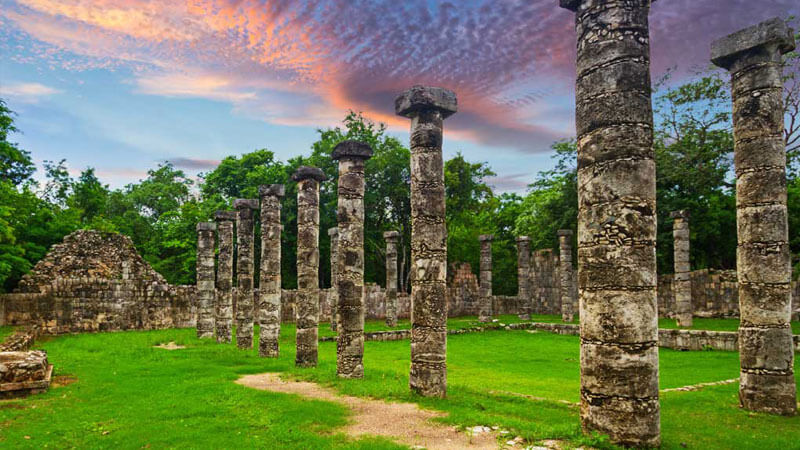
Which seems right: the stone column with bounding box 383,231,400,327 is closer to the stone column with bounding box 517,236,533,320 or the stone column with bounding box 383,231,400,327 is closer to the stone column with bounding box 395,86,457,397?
the stone column with bounding box 517,236,533,320

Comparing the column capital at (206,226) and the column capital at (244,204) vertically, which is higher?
the column capital at (244,204)

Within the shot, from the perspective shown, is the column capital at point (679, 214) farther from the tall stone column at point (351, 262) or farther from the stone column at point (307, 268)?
the tall stone column at point (351, 262)

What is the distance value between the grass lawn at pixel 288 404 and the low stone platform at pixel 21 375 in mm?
438

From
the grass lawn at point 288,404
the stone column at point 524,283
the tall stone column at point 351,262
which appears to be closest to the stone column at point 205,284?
the grass lawn at point 288,404

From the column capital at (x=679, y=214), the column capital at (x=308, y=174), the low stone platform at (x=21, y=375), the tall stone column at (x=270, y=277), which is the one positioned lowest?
the low stone platform at (x=21, y=375)

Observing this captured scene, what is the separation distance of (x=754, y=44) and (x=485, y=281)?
2467 centimetres

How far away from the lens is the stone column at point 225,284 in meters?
21.0

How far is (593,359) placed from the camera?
23.2ft

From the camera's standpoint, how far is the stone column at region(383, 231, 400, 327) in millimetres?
29781

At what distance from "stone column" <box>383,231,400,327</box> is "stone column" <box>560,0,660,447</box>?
22844 mm

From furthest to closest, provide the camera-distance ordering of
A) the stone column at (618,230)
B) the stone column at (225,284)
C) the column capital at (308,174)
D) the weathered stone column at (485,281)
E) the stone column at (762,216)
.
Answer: the weathered stone column at (485,281) < the stone column at (225,284) < the column capital at (308,174) < the stone column at (762,216) < the stone column at (618,230)

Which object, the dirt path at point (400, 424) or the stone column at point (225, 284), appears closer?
the dirt path at point (400, 424)

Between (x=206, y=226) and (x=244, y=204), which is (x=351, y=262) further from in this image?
(x=206, y=226)

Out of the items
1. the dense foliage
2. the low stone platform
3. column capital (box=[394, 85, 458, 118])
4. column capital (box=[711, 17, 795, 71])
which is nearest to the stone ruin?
the dense foliage
